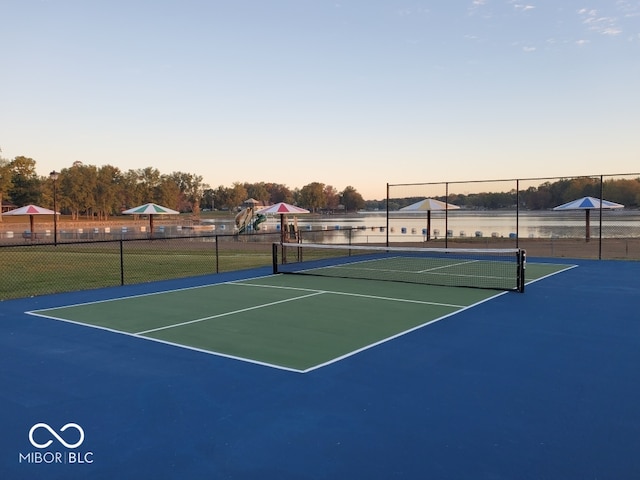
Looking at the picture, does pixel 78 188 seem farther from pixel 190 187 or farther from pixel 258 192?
pixel 258 192

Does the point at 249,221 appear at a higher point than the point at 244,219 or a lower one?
lower

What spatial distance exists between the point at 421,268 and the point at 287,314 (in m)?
8.59

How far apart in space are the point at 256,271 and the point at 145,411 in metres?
11.0

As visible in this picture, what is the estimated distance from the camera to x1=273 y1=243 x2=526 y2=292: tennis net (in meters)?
12.6

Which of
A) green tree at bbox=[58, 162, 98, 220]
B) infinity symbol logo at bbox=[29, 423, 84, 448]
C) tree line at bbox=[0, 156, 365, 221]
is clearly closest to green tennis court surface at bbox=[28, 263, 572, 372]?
infinity symbol logo at bbox=[29, 423, 84, 448]

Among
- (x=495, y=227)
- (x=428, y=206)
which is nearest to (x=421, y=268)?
(x=428, y=206)

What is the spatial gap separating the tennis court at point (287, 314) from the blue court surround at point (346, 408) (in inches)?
16.7

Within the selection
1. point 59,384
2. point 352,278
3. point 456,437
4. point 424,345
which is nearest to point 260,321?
point 424,345

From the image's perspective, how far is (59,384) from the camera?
541cm

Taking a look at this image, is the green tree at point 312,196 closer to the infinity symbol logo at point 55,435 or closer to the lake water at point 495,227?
the lake water at point 495,227

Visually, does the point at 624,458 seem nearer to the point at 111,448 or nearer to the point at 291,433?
the point at 291,433

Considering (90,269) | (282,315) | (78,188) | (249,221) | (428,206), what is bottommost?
(90,269)

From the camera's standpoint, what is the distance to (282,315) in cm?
895

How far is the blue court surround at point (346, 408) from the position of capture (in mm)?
3639
